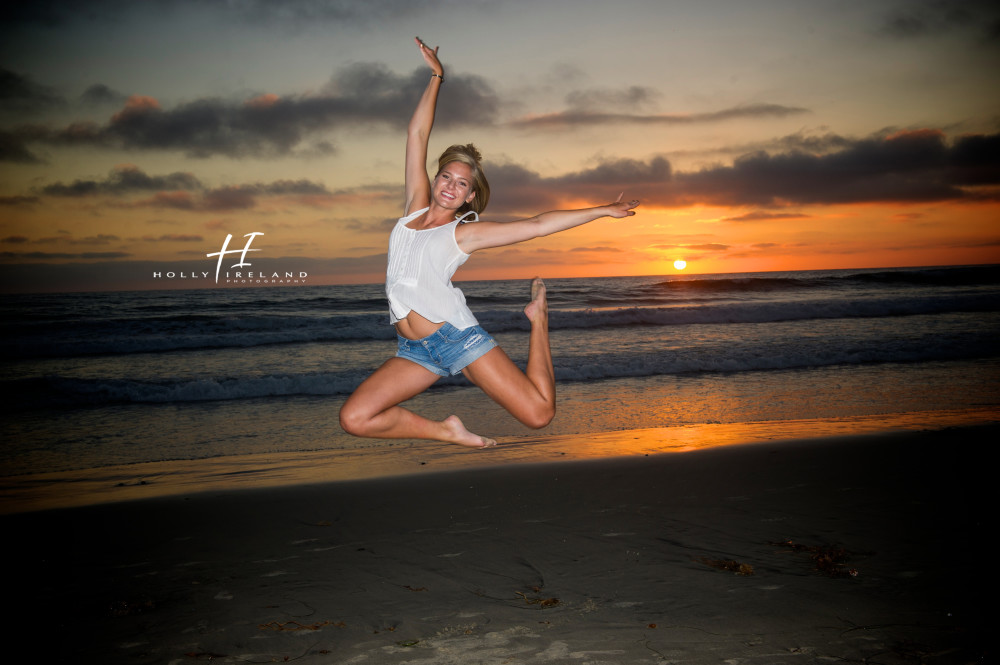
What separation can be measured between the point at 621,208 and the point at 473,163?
35.5 inches

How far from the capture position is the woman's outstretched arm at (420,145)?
408 cm

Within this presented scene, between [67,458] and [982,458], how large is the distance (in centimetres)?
848

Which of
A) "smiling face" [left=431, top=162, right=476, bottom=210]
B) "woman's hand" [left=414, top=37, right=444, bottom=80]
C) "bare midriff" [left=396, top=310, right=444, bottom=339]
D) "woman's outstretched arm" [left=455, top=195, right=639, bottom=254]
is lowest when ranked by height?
"bare midriff" [left=396, top=310, right=444, bottom=339]

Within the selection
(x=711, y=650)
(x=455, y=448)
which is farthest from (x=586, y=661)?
(x=455, y=448)

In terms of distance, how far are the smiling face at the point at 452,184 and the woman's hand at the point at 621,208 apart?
82 centimetres

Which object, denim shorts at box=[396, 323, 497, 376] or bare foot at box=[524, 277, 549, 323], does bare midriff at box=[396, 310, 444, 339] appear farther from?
bare foot at box=[524, 277, 549, 323]

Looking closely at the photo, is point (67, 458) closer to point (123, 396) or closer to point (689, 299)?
point (123, 396)

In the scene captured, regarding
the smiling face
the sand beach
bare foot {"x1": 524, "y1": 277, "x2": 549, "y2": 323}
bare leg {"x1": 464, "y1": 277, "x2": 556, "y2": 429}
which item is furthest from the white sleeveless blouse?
the sand beach

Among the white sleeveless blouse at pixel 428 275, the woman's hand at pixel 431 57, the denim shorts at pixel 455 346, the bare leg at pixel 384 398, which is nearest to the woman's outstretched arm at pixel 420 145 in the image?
the woman's hand at pixel 431 57

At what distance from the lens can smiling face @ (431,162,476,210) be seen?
381 centimetres

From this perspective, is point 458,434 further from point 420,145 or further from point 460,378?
point 460,378

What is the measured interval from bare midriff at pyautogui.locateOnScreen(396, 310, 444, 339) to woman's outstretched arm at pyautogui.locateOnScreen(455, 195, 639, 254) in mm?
468

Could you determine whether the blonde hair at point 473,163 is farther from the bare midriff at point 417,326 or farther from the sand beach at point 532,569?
the sand beach at point 532,569

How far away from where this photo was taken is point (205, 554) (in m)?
3.99
